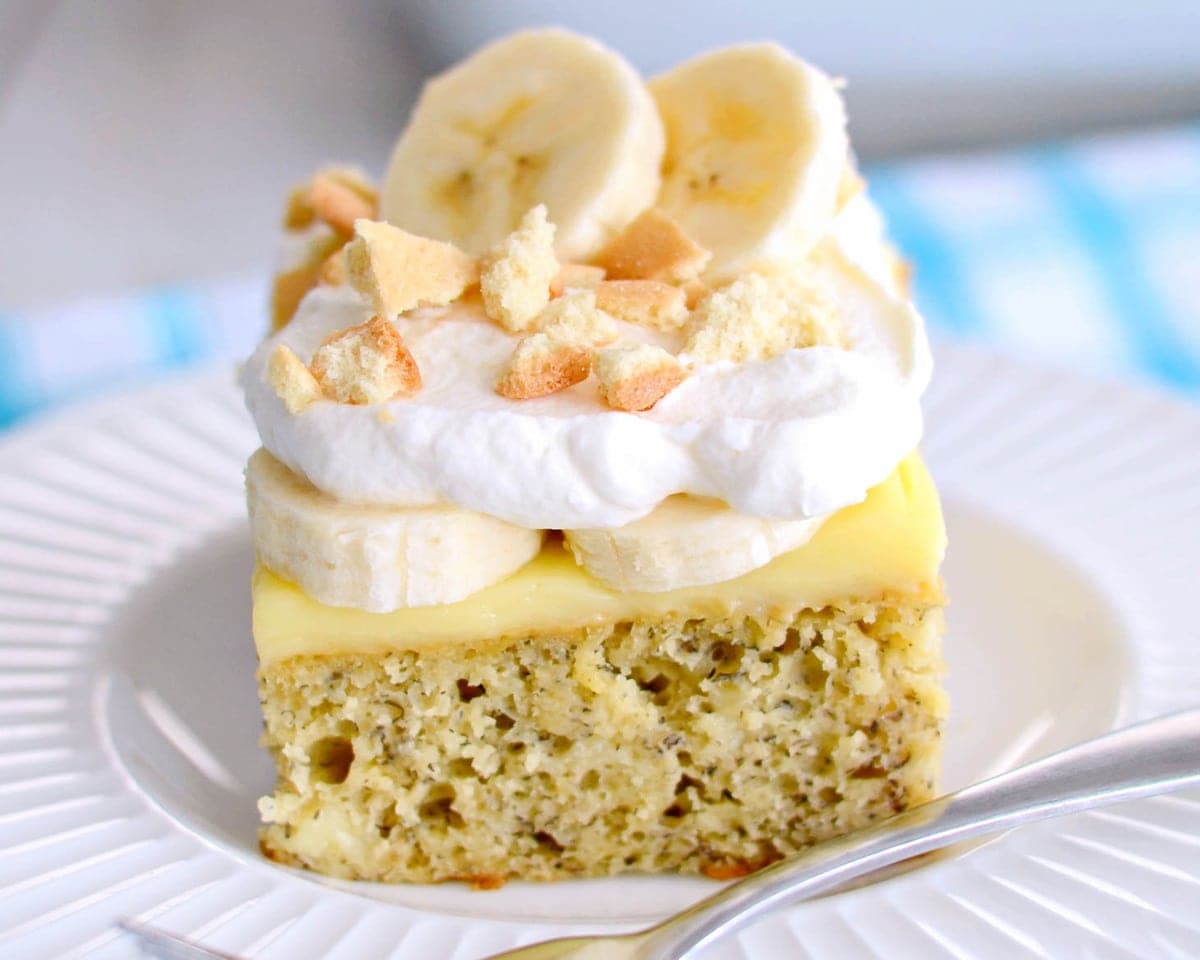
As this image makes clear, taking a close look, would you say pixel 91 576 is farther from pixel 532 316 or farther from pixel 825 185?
pixel 825 185

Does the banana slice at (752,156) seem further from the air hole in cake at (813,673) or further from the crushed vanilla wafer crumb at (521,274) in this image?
the air hole in cake at (813,673)

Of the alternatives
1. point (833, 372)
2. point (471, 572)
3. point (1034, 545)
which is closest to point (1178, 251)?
point (1034, 545)

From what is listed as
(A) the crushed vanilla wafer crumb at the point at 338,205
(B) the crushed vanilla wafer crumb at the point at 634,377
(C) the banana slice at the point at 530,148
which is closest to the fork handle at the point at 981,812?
(B) the crushed vanilla wafer crumb at the point at 634,377

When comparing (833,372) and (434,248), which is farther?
(434,248)

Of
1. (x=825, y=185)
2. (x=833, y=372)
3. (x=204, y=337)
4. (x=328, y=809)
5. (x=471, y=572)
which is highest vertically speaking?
→ (x=204, y=337)

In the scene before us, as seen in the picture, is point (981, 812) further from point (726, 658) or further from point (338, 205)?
point (338, 205)

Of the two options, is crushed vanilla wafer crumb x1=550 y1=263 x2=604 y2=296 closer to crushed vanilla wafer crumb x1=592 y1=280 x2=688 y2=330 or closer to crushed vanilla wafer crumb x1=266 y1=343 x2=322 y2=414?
crushed vanilla wafer crumb x1=592 y1=280 x2=688 y2=330
